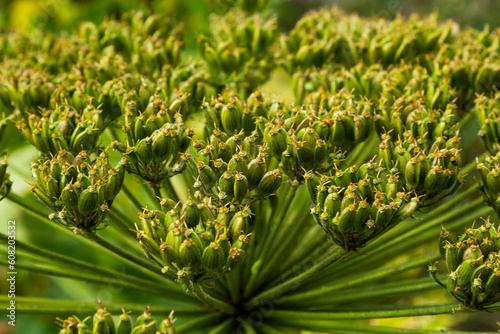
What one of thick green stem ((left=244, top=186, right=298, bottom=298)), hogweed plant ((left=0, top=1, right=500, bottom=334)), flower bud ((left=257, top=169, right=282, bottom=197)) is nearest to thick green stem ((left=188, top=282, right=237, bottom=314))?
hogweed plant ((left=0, top=1, right=500, bottom=334))

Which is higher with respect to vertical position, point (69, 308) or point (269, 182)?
point (269, 182)

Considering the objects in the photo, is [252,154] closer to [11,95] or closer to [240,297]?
[240,297]

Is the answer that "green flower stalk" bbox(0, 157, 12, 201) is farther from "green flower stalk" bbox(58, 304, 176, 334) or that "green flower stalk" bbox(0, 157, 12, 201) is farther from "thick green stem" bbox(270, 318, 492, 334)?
"thick green stem" bbox(270, 318, 492, 334)

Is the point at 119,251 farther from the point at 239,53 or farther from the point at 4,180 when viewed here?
the point at 239,53

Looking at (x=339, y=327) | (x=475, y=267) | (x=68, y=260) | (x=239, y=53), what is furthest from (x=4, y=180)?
(x=475, y=267)

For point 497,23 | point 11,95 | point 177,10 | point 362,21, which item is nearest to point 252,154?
point 11,95

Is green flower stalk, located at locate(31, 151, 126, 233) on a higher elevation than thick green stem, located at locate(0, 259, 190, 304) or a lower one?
higher
